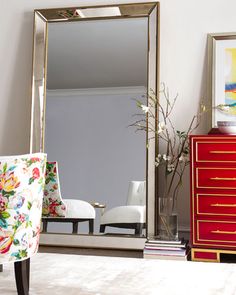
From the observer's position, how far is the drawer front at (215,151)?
118 inches

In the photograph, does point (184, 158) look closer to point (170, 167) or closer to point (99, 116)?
point (170, 167)

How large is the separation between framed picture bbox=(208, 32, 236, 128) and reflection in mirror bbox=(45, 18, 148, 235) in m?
0.56

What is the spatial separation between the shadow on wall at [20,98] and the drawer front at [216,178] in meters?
1.62

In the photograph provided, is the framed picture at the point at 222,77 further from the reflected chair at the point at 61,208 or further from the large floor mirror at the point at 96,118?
the reflected chair at the point at 61,208

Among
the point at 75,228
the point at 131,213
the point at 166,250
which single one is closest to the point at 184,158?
the point at 131,213

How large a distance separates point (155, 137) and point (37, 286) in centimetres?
165

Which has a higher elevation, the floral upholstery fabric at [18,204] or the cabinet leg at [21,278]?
the floral upholstery fabric at [18,204]

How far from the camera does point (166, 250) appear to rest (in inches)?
121

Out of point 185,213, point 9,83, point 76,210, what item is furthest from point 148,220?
point 9,83

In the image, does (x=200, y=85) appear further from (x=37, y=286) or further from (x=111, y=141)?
(x=37, y=286)

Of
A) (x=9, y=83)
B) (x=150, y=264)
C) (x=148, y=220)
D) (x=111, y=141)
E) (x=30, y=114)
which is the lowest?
(x=150, y=264)

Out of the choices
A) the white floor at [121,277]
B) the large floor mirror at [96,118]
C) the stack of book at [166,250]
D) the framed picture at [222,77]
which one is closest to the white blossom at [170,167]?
the large floor mirror at [96,118]

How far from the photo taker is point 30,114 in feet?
12.6

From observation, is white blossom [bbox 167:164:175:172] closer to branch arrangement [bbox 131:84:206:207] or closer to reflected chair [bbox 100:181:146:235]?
branch arrangement [bbox 131:84:206:207]
